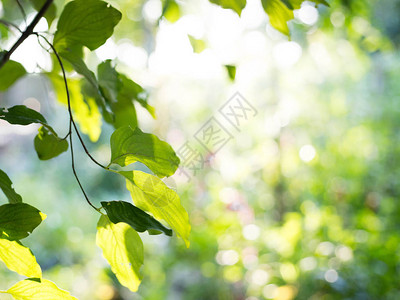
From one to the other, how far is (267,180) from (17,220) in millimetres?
2429

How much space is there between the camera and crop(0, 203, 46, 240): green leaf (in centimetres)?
24

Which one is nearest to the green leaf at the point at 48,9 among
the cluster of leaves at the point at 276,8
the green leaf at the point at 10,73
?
the green leaf at the point at 10,73

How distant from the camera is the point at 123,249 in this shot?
26 cm

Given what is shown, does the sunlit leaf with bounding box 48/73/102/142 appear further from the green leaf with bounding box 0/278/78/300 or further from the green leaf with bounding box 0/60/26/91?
the green leaf with bounding box 0/278/78/300

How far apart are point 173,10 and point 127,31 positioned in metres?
3.38

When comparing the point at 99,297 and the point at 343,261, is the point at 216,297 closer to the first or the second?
the point at 99,297

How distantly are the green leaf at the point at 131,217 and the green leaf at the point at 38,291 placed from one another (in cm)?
6

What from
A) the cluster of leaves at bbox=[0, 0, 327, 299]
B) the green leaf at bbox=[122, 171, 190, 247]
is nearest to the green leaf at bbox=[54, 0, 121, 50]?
the cluster of leaves at bbox=[0, 0, 327, 299]

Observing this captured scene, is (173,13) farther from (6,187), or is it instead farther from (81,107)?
(6,187)

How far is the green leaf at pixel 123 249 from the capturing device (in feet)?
0.84

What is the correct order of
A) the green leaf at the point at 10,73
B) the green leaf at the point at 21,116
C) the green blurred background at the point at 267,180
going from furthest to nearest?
the green blurred background at the point at 267,180 → the green leaf at the point at 10,73 → the green leaf at the point at 21,116

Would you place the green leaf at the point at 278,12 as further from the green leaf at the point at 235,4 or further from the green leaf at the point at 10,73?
the green leaf at the point at 10,73

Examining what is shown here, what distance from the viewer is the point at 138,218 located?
235 millimetres

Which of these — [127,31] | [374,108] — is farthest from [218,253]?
[127,31]
